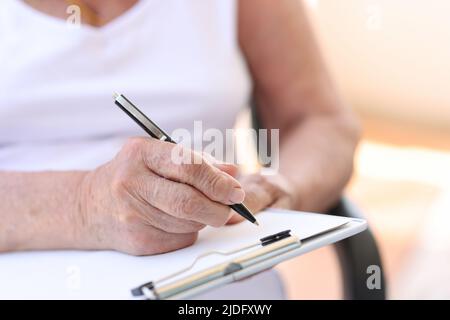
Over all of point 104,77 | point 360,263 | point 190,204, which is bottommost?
point 360,263

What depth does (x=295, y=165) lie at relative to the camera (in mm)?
909

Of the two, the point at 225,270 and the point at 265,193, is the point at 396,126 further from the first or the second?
the point at 225,270

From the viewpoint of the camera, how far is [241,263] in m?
0.54

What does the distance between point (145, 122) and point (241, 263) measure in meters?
0.15

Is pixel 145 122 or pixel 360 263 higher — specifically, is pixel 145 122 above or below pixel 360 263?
above

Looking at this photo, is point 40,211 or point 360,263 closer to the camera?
point 40,211

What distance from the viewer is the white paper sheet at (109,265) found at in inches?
22.0

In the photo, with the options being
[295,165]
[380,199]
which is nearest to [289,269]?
[380,199]

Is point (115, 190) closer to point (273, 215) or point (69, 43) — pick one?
point (273, 215)

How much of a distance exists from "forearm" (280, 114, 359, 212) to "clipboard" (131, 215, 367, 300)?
26cm

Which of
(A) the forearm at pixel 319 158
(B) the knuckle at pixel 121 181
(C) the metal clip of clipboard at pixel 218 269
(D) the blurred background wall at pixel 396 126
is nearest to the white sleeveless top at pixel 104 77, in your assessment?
(A) the forearm at pixel 319 158

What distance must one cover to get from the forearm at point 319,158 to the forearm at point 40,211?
0.95 feet

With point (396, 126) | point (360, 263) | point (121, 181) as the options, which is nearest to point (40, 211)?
point (121, 181)

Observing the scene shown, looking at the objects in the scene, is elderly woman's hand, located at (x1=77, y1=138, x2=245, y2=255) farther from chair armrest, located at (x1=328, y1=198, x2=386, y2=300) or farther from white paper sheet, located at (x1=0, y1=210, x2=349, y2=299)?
chair armrest, located at (x1=328, y1=198, x2=386, y2=300)
